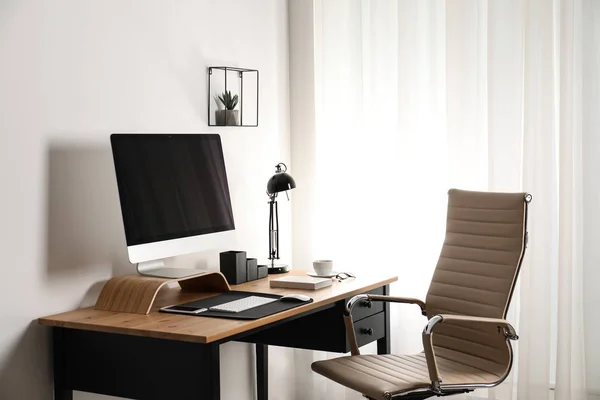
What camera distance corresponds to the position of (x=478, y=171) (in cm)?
353

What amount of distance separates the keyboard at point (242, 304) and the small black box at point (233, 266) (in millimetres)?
323

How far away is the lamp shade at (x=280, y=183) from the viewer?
333 centimetres

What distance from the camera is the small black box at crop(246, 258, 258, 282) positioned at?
3168mm

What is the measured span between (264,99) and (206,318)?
158 centimetres

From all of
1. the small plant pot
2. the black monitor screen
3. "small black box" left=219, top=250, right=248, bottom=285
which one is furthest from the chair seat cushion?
the small plant pot

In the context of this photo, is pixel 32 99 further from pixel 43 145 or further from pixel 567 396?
pixel 567 396

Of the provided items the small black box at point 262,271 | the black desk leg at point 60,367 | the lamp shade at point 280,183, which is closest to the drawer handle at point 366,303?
the small black box at point 262,271

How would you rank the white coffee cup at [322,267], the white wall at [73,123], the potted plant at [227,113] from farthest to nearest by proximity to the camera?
the potted plant at [227,113]
the white coffee cup at [322,267]
the white wall at [73,123]

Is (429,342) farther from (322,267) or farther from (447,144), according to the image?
(447,144)

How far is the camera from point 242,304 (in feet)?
8.64

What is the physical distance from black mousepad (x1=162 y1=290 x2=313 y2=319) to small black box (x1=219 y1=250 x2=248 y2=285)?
17 cm

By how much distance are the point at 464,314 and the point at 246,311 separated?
96 centimetres

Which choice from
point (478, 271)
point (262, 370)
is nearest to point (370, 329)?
point (478, 271)

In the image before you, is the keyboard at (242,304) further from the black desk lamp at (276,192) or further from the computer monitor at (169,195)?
the black desk lamp at (276,192)
